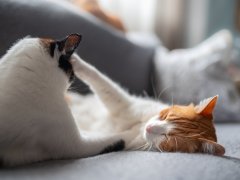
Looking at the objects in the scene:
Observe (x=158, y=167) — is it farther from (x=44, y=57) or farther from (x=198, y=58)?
(x=198, y=58)

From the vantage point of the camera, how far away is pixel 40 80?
3.27 feet

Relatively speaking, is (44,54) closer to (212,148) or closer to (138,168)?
(138,168)

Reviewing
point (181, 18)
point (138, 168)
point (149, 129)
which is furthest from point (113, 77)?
point (181, 18)

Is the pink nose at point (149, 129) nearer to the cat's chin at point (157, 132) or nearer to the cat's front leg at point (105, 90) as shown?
the cat's chin at point (157, 132)

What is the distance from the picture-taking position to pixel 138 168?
2.98 feet

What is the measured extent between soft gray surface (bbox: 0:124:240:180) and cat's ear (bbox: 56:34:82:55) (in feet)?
1.00

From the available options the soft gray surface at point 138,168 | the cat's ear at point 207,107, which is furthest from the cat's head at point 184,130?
the soft gray surface at point 138,168

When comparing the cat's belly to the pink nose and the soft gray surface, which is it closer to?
the pink nose

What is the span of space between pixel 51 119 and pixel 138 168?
0.90ft

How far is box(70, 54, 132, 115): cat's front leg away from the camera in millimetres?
1324

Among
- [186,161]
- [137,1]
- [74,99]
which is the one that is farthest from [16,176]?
[137,1]

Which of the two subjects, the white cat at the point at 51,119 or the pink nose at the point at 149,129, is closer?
the white cat at the point at 51,119

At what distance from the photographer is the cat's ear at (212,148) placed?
105 centimetres

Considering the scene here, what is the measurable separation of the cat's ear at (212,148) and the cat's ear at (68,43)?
0.47 metres
